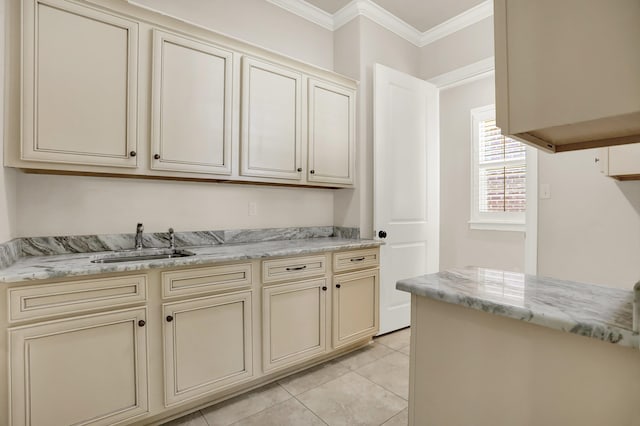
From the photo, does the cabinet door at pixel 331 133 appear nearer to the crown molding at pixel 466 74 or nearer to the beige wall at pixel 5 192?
the crown molding at pixel 466 74

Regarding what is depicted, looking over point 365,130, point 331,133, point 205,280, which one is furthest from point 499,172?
point 205,280

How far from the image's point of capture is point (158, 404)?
1636 millimetres

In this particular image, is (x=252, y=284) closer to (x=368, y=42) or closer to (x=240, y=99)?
(x=240, y=99)

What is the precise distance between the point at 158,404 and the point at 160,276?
65 centimetres

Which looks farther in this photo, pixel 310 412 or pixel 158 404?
pixel 310 412

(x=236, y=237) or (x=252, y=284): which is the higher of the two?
(x=236, y=237)

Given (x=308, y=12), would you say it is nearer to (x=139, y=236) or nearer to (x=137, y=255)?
(x=139, y=236)

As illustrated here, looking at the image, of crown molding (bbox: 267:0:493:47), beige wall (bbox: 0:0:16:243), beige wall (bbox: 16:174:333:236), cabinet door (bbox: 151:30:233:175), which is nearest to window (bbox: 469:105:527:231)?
crown molding (bbox: 267:0:493:47)

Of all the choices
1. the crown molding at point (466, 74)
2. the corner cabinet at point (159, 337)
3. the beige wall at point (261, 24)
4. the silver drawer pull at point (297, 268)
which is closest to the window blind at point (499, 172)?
the crown molding at point (466, 74)

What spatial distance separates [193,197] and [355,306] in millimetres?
1479

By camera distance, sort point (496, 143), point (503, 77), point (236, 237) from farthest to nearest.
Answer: point (496, 143) < point (236, 237) < point (503, 77)

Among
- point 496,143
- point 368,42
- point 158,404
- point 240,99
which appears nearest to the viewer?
point 158,404

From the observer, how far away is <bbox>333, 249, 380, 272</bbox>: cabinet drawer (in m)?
2.39

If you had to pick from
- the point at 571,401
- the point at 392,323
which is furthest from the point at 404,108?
the point at 571,401
